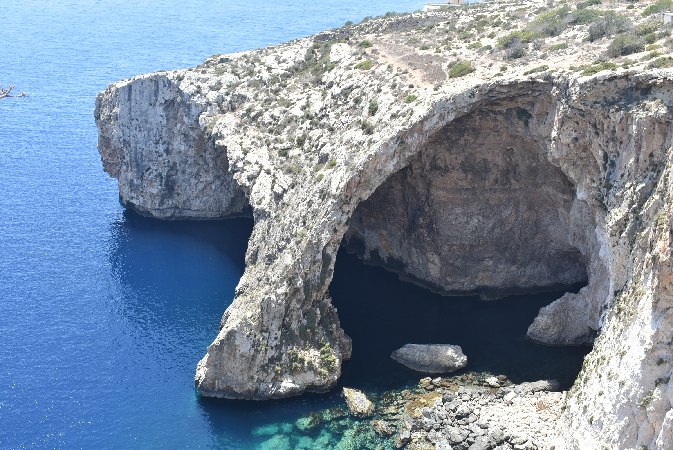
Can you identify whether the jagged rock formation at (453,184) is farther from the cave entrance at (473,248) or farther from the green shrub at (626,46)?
the green shrub at (626,46)

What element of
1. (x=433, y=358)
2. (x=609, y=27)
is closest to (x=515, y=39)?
(x=609, y=27)

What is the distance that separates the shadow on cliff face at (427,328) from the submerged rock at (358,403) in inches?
51.8

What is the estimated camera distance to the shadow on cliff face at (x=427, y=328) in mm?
55469

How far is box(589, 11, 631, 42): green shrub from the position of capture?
5809 cm

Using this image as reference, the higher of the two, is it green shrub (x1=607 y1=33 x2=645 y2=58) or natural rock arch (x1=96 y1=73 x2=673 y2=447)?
green shrub (x1=607 y1=33 x2=645 y2=58)

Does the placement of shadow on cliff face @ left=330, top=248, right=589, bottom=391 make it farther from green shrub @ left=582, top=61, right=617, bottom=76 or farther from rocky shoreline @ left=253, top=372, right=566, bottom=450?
green shrub @ left=582, top=61, right=617, bottom=76

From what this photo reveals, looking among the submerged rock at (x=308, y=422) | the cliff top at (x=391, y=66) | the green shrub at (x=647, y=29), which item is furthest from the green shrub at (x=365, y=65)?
the submerged rock at (x=308, y=422)

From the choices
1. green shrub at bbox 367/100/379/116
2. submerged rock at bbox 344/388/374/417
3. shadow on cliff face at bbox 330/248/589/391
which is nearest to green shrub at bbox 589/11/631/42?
green shrub at bbox 367/100/379/116

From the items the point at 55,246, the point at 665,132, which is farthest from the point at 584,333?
the point at 55,246

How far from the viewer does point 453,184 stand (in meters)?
64.2

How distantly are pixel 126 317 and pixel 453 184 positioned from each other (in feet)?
88.6

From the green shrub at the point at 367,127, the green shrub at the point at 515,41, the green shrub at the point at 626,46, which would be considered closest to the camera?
the green shrub at the point at 626,46

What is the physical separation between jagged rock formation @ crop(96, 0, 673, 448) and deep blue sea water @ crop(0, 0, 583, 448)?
2.47m

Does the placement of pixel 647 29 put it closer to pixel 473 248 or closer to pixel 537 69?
pixel 537 69
